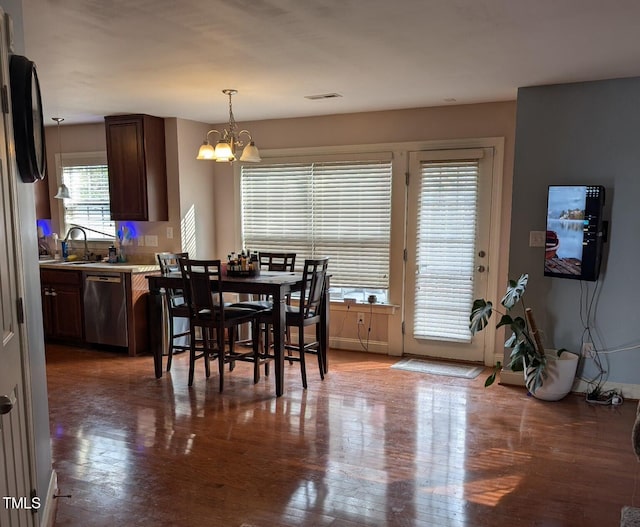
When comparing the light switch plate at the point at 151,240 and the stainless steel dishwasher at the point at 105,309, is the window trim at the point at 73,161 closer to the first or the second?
the light switch plate at the point at 151,240

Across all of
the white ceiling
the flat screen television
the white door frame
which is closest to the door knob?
the white door frame

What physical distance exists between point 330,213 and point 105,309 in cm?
250

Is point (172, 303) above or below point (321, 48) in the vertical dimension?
below

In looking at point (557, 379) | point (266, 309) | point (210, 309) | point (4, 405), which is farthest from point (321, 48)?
point (557, 379)

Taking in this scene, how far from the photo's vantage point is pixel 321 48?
3.16 m

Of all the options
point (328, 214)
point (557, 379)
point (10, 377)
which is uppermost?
point (328, 214)

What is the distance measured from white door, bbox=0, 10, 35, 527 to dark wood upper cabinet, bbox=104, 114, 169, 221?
3.71 m

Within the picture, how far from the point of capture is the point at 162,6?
2498 millimetres

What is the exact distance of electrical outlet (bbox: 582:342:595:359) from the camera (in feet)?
13.7

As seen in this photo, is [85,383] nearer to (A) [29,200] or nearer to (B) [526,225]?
(A) [29,200]

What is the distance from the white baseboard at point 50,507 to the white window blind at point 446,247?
3.58m

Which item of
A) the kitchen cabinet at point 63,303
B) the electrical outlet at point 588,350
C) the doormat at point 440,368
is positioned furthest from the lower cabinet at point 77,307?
the electrical outlet at point 588,350

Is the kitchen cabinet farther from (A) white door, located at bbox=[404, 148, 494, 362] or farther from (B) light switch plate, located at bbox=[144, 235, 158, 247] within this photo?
(A) white door, located at bbox=[404, 148, 494, 362]

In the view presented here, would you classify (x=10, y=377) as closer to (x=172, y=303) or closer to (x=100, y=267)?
(x=172, y=303)
